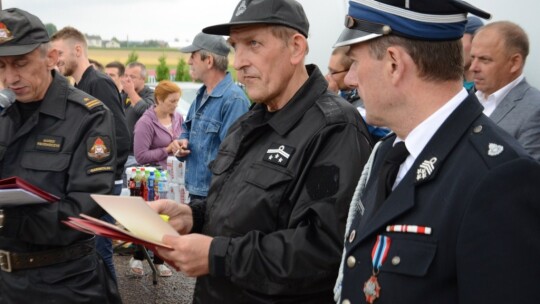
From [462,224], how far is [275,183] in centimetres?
89

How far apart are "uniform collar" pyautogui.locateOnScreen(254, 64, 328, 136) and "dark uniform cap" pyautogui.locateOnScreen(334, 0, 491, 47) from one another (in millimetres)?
645

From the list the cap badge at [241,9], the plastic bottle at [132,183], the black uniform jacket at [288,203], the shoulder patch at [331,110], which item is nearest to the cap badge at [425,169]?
the black uniform jacket at [288,203]

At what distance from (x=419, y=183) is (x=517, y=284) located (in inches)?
13.2

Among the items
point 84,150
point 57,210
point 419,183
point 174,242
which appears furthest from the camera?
point 84,150

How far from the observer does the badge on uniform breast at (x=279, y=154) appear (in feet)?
7.19

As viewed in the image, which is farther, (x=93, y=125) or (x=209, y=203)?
(x=93, y=125)

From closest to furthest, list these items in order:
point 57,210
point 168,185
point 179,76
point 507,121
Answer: point 57,210, point 507,121, point 168,185, point 179,76

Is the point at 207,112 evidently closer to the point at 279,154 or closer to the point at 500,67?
the point at 500,67

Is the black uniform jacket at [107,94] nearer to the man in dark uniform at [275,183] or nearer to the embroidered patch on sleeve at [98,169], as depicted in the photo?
the embroidered patch on sleeve at [98,169]

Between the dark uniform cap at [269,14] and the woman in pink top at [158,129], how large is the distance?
189 inches

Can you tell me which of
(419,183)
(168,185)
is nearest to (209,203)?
(419,183)

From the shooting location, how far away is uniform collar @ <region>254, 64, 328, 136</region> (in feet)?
7.50

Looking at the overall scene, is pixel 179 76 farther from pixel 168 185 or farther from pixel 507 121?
pixel 507 121

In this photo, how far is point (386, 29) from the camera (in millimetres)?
1615
